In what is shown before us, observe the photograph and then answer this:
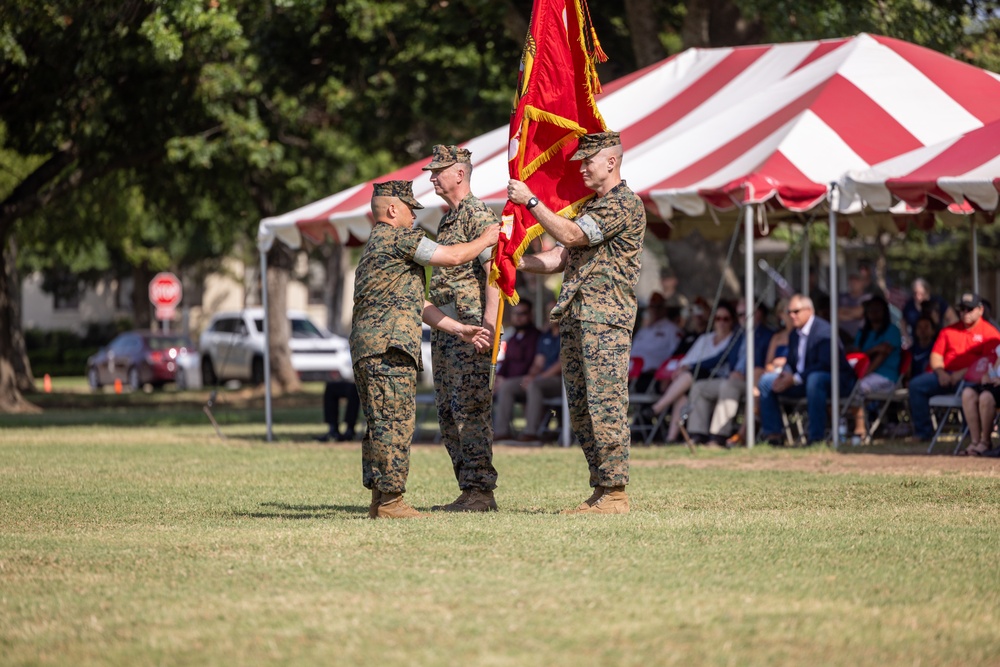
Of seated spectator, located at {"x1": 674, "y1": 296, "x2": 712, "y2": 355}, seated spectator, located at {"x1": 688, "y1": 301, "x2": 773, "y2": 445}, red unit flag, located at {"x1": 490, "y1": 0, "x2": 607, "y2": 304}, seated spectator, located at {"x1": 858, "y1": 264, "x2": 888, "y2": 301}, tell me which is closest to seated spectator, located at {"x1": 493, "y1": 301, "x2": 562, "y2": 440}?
seated spectator, located at {"x1": 674, "y1": 296, "x2": 712, "y2": 355}

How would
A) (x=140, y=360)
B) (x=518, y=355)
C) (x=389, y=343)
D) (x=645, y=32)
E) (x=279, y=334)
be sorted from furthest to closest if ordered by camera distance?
(x=140, y=360)
(x=279, y=334)
(x=645, y=32)
(x=518, y=355)
(x=389, y=343)

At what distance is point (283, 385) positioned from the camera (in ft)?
101

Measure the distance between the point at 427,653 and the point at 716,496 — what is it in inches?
205

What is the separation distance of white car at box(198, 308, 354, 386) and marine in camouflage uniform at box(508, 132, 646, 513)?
80.4 ft

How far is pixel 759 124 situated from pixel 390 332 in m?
7.79

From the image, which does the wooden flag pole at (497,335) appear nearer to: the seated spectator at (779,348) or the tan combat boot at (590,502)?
the tan combat boot at (590,502)

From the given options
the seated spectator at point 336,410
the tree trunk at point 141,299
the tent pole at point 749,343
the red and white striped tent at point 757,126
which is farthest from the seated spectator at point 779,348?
the tree trunk at point 141,299

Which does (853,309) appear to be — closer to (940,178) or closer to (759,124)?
(759,124)

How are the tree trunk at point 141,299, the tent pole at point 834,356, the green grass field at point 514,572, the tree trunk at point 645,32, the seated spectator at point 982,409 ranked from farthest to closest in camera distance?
the tree trunk at point 141,299 < the tree trunk at point 645,32 < the tent pole at point 834,356 < the seated spectator at point 982,409 < the green grass field at point 514,572

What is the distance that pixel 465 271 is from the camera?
343 inches

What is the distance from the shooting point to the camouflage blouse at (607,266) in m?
8.34

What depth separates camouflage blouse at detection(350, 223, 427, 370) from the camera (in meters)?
8.27

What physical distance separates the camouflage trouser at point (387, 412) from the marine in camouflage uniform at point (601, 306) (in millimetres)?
902

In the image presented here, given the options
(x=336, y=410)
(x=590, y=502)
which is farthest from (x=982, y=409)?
(x=336, y=410)
